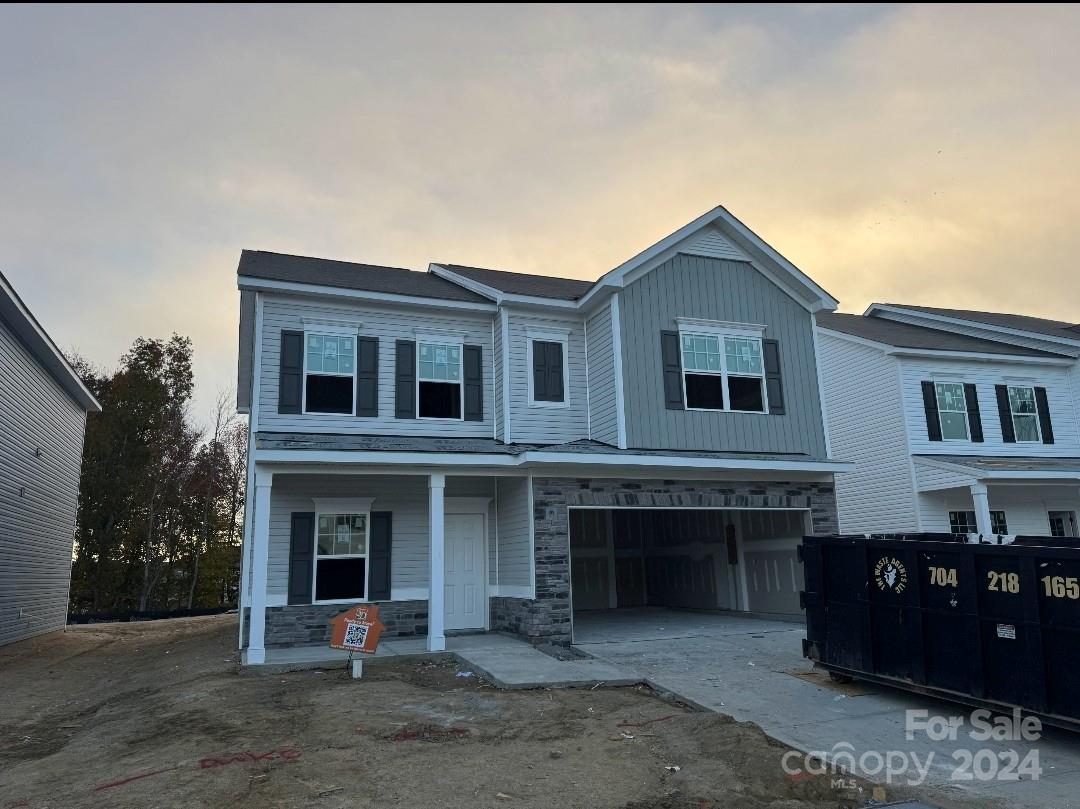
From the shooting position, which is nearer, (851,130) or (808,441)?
(851,130)

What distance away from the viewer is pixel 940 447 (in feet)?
62.2

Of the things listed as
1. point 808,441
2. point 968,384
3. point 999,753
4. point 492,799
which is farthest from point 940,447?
point 492,799

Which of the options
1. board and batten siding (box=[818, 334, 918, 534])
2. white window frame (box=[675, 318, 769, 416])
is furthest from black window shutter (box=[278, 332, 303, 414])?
board and batten siding (box=[818, 334, 918, 534])

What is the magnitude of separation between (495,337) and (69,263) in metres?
9.50

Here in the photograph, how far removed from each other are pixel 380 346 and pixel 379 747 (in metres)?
8.32

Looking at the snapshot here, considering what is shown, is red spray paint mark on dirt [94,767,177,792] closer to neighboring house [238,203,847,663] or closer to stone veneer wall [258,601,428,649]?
neighboring house [238,203,847,663]

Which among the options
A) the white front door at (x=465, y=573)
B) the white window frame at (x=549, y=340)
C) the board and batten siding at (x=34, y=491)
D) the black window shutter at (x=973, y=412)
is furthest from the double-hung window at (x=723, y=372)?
the board and batten siding at (x=34, y=491)

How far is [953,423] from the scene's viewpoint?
19.4 meters

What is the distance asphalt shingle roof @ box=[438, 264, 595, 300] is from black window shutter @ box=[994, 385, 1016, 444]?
11849 millimetres

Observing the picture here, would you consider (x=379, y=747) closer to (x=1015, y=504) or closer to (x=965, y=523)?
(x=965, y=523)

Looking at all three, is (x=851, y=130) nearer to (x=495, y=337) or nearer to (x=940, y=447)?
(x=495, y=337)

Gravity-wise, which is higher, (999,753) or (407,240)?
(407,240)

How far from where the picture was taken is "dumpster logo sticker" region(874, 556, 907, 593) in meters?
8.15

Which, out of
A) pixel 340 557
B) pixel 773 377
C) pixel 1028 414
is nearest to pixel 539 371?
pixel 773 377
